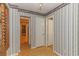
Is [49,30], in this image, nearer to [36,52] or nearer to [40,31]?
[40,31]

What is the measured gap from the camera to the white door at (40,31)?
498cm

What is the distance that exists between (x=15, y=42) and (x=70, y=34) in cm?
207

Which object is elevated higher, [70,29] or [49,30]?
[70,29]

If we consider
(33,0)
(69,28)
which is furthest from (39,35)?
(33,0)

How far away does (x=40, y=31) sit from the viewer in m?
5.14

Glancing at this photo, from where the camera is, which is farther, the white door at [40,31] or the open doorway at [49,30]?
the open doorway at [49,30]

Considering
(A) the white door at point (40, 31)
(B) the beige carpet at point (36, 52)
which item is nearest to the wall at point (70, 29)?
(B) the beige carpet at point (36, 52)

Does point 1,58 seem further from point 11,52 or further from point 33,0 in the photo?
point 11,52

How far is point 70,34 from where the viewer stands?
2.71m

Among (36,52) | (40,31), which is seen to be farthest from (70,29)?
(40,31)

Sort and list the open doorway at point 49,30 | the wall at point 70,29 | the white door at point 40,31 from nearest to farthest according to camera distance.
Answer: the wall at point 70,29, the white door at point 40,31, the open doorway at point 49,30

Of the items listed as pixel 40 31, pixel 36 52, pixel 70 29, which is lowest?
pixel 36 52

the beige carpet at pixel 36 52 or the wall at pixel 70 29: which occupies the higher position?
the wall at pixel 70 29

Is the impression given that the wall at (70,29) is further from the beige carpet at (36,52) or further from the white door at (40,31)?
the white door at (40,31)
